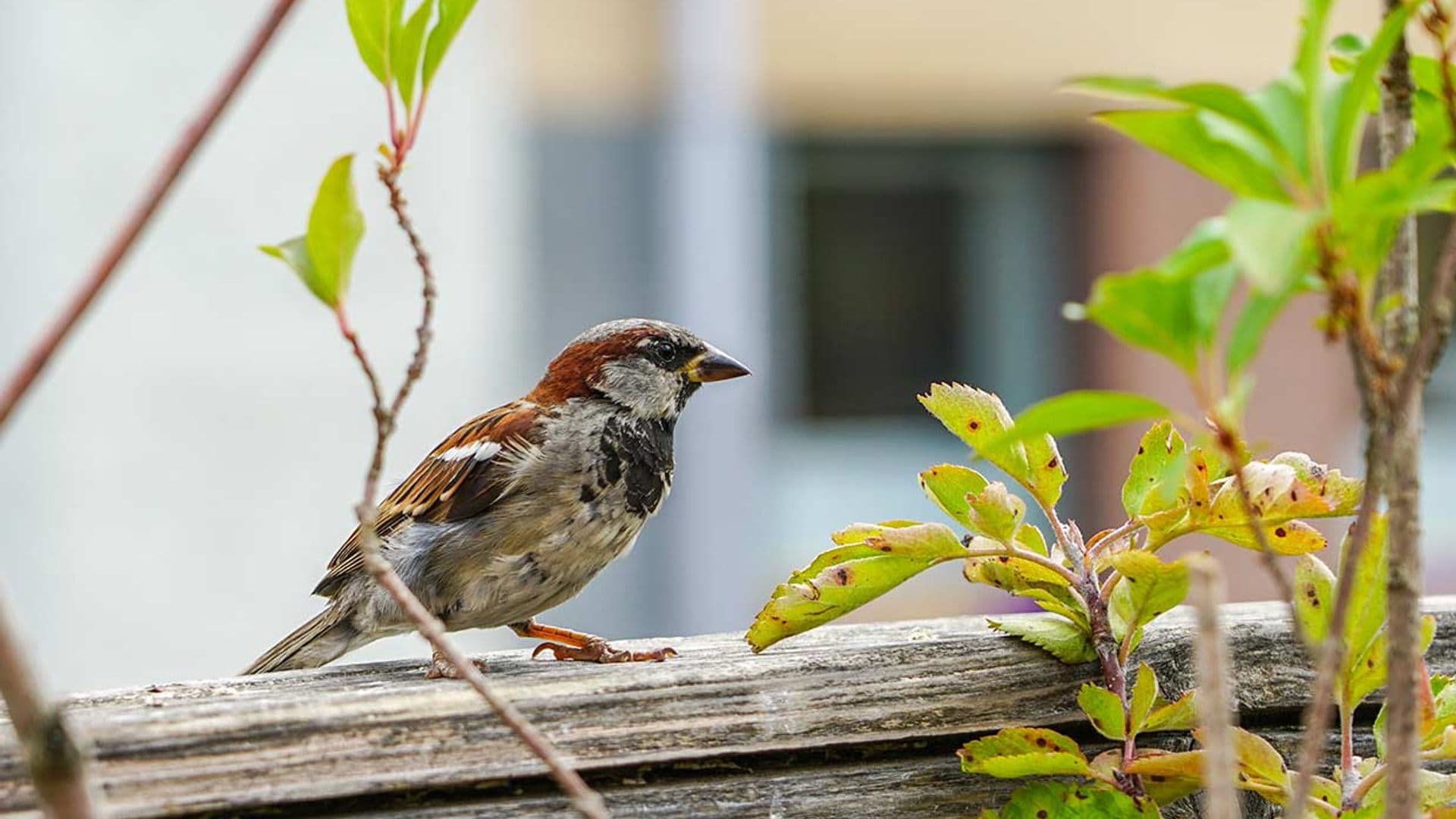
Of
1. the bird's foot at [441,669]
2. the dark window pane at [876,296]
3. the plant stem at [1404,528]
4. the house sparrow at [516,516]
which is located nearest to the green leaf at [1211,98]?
the plant stem at [1404,528]

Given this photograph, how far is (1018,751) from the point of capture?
3.18 ft

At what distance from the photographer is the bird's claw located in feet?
3.48

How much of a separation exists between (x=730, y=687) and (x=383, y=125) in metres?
3.63

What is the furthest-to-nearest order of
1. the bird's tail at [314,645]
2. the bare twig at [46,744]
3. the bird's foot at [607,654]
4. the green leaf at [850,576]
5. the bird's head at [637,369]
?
the bird's head at [637,369] < the bird's tail at [314,645] < the bird's foot at [607,654] < the green leaf at [850,576] < the bare twig at [46,744]

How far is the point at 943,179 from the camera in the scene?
677cm

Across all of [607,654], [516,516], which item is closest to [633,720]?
[607,654]

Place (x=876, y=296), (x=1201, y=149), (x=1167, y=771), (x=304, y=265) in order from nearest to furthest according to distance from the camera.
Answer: (x=1201, y=149) < (x=304, y=265) < (x=1167, y=771) < (x=876, y=296)

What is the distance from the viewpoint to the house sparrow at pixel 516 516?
62.4 inches

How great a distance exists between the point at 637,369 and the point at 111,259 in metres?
1.24

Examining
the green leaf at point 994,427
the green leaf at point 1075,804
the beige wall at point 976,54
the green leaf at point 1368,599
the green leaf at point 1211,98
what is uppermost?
the beige wall at point 976,54

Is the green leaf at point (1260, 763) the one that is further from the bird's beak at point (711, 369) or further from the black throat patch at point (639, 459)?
the bird's beak at point (711, 369)

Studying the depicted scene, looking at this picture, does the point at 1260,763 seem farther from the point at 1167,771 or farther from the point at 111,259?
the point at 111,259

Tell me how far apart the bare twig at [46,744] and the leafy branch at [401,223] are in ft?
0.60

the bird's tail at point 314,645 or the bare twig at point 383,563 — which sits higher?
the bare twig at point 383,563
